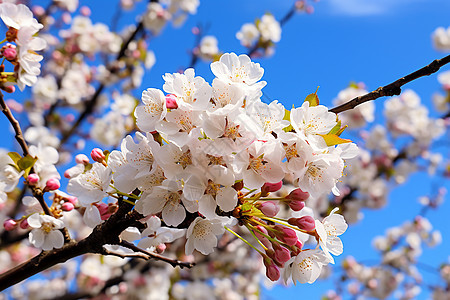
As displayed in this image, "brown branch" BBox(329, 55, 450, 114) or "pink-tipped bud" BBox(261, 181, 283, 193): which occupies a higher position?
"brown branch" BBox(329, 55, 450, 114)

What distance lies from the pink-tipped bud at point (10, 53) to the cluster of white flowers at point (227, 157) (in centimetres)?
71

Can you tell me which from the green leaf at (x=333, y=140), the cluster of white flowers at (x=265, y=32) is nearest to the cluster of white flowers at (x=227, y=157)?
the green leaf at (x=333, y=140)

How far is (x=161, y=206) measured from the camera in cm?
106

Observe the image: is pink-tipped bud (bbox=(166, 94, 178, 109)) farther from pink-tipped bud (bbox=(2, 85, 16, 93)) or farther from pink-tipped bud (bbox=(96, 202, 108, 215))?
pink-tipped bud (bbox=(2, 85, 16, 93))

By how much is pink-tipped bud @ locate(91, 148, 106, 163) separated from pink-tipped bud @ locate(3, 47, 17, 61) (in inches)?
23.0

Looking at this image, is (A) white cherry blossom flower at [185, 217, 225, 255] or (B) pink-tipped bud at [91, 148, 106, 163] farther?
(B) pink-tipped bud at [91, 148, 106, 163]

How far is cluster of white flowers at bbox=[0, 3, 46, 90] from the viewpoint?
59.0 inches

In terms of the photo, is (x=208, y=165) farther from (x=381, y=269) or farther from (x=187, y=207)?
(x=381, y=269)

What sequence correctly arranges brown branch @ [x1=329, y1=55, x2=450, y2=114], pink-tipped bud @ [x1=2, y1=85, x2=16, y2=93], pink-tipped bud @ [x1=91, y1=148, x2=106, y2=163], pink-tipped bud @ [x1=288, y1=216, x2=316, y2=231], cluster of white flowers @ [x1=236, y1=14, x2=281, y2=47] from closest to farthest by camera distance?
brown branch @ [x1=329, y1=55, x2=450, y2=114] < pink-tipped bud @ [x1=288, y1=216, x2=316, y2=231] < pink-tipped bud @ [x1=91, y1=148, x2=106, y2=163] < pink-tipped bud @ [x1=2, y1=85, x2=16, y2=93] < cluster of white flowers @ [x1=236, y1=14, x2=281, y2=47]

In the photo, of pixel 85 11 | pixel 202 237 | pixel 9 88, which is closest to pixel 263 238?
pixel 202 237

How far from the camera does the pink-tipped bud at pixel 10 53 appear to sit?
148 cm

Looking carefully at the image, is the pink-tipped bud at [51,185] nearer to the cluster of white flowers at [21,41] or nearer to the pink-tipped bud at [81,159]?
the pink-tipped bud at [81,159]

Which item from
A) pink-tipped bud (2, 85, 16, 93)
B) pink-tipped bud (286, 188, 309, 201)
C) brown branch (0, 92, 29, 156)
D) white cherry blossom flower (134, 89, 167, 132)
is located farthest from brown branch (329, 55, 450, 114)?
pink-tipped bud (2, 85, 16, 93)

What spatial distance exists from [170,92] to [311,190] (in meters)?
0.48
